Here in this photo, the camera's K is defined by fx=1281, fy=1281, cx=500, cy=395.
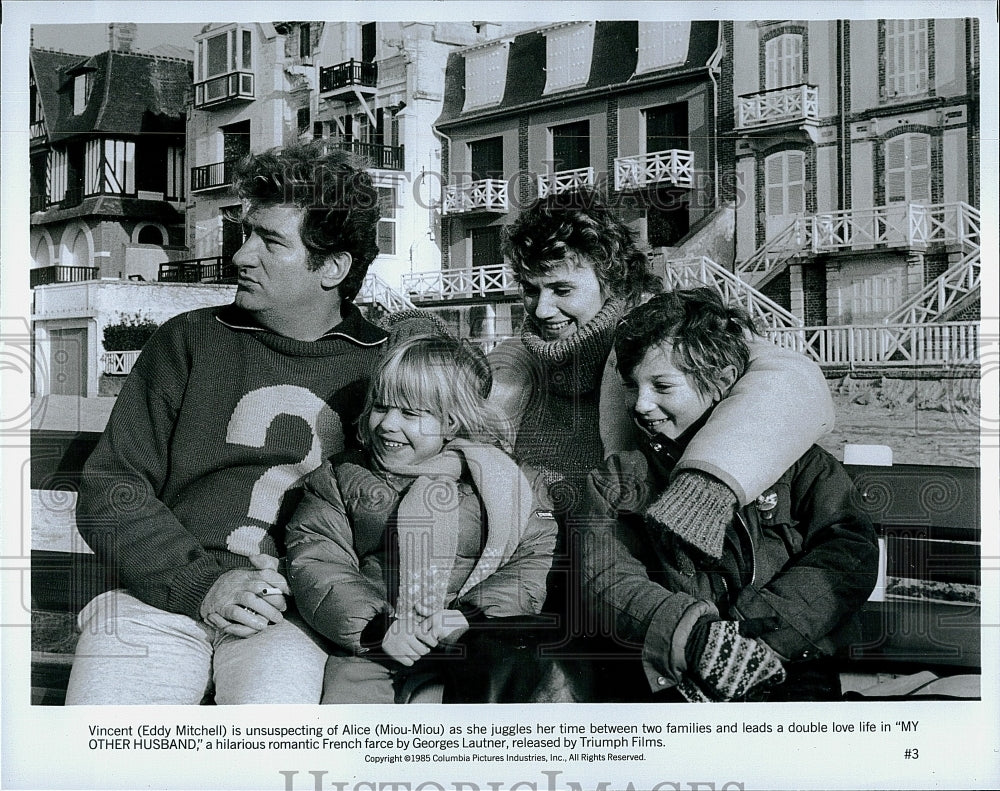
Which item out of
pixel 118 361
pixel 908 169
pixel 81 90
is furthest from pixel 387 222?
pixel 908 169

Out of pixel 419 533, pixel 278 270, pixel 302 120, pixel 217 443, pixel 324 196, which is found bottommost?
pixel 419 533

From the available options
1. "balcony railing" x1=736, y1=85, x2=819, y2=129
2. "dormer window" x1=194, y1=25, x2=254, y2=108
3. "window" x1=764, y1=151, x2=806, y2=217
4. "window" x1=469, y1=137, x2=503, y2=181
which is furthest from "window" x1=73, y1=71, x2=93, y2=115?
"window" x1=764, y1=151, x2=806, y2=217

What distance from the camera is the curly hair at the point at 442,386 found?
166 inches

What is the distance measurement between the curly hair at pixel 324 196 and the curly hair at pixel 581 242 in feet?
1.61

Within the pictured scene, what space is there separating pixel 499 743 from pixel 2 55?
9.59 ft

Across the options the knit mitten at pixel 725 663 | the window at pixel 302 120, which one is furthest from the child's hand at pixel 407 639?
the window at pixel 302 120

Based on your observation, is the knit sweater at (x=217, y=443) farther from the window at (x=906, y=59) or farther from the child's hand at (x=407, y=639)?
the window at (x=906, y=59)

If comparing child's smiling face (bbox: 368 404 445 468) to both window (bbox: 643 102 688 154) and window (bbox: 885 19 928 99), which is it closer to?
window (bbox: 643 102 688 154)

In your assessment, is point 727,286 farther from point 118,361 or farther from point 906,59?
point 118,361

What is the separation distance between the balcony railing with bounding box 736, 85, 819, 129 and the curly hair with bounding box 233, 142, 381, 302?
1.31 metres

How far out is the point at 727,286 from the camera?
4.38 meters

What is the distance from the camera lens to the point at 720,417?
13.6 ft

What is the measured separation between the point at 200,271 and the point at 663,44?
1.79 m

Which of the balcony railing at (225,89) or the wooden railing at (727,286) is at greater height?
the balcony railing at (225,89)
